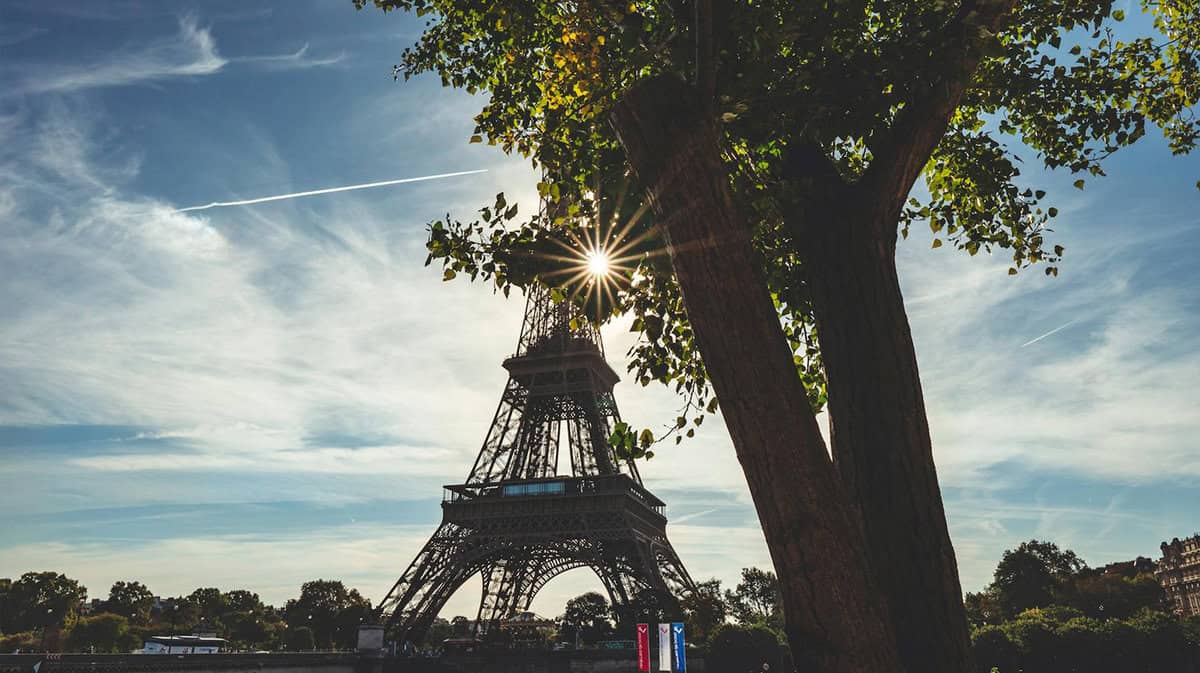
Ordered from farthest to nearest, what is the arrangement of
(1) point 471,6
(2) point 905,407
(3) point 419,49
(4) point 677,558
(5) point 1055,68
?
1. (4) point 677,558
2. (3) point 419,49
3. (1) point 471,6
4. (5) point 1055,68
5. (2) point 905,407

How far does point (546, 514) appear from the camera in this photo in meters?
50.3

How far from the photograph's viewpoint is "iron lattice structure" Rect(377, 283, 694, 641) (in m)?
48.2

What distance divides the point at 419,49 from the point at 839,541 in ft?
25.8

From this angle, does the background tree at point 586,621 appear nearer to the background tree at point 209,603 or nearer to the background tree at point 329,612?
the background tree at point 329,612

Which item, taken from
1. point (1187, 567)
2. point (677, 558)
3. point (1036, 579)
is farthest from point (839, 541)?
point (1187, 567)

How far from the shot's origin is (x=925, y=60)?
473cm

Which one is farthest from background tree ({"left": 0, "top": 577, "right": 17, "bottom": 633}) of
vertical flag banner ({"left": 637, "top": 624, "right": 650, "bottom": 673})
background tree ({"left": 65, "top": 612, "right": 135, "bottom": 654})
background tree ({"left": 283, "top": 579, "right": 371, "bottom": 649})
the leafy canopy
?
the leafy canopy

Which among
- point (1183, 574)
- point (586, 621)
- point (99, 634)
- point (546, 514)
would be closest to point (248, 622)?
point (99, 634)

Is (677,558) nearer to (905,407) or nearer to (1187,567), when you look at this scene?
(905,407)

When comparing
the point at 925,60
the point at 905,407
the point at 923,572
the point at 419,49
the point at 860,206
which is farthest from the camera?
the point at 419,49

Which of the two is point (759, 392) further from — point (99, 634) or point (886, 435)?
point (99, 634)

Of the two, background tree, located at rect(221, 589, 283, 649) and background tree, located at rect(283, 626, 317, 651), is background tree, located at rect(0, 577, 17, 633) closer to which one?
background tree, located at rect(221, 589, 283, 649)

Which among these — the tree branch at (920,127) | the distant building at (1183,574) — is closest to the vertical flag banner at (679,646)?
the tree branch at (920,127)

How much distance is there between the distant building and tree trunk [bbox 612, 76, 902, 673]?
114634 millimetres
